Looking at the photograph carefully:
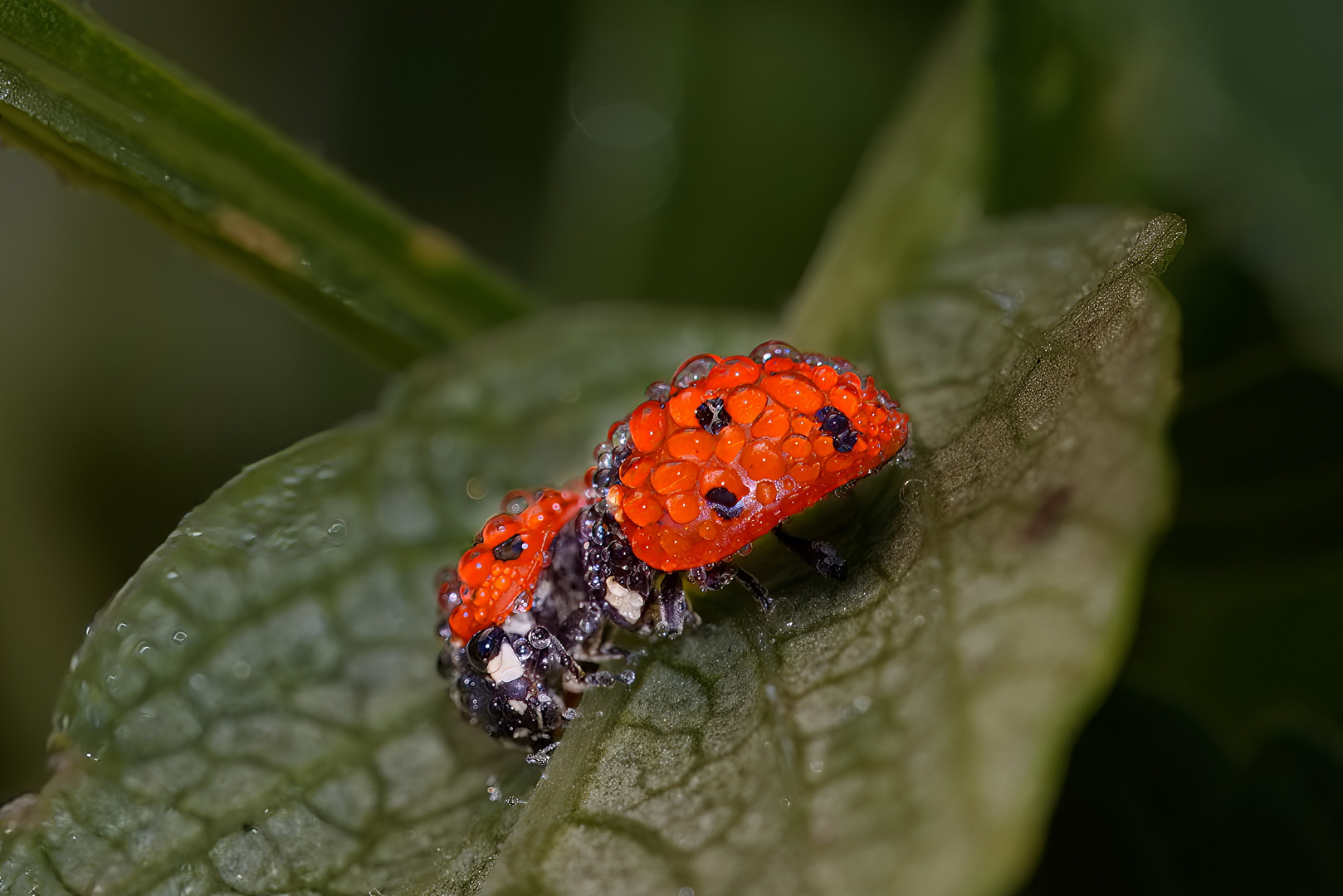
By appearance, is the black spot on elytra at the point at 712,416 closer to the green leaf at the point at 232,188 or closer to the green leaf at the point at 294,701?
the green leaf at the point at 294,701

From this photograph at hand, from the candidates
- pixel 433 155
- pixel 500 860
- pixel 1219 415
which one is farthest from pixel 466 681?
pixel 433 155

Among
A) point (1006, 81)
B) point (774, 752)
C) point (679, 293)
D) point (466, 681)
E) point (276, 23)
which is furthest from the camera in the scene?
point (276, 23)

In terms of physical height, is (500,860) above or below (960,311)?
below

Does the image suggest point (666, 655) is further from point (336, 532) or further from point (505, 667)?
point (336, 532)

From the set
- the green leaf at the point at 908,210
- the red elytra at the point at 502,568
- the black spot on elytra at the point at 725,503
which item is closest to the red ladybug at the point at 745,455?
the black spot on elytra at the point at 725,503

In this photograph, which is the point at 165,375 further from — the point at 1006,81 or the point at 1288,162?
the point at 1288,162

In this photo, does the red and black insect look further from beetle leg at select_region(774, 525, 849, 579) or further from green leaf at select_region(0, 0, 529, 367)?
green leaf at select_region(0, 0, 529, 367)

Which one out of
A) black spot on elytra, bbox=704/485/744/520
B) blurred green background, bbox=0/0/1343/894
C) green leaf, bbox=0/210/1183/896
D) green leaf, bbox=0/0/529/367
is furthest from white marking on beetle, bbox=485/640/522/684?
green leaf, bbox=0/0/529/367
